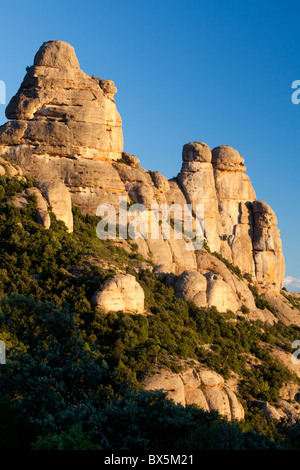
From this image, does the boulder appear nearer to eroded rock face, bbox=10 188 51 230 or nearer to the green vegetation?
eroded rock face, bbox=10 188 51 230

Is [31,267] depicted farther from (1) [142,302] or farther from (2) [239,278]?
(2) [239,278]

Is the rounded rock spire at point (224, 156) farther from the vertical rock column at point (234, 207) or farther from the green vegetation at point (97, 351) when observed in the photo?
the green vegetation at point (97, 351)

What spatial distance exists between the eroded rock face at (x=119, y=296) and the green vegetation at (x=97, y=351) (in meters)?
0.68

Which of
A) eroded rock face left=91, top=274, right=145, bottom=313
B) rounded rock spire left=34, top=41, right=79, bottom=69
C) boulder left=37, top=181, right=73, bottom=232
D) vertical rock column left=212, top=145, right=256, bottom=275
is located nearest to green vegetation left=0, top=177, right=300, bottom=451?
eroded rock face left=91, top=274, right=145, bottom=313

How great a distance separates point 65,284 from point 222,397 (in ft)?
39.8

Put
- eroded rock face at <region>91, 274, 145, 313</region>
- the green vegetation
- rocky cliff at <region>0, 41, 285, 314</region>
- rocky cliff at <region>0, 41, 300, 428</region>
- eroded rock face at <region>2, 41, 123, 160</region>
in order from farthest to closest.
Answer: eroded rock face at <region>2, 41, 123, 160</region>, rocky cliff at <region>0, 41, 285, 314</region>, rocky cliff at <region>0, 41, 300, 428</region>, eroded rock face at <region>91, 274, 145, 313</region>, the green vegetation

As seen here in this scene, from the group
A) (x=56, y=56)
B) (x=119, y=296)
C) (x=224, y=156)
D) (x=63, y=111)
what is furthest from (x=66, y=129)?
(x=119, y=296)

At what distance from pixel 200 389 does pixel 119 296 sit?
296 inches

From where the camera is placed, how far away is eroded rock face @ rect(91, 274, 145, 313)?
37.1 m

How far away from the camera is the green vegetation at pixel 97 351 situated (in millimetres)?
21031

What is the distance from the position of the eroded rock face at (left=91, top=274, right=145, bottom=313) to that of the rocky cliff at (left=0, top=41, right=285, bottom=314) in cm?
809

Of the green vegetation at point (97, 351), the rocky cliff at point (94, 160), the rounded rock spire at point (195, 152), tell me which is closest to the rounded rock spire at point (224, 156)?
the rounded rock spire at point (195, 152)

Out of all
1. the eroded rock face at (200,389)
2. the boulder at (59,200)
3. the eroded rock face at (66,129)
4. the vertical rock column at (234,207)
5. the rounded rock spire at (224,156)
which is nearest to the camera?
the eroded rock face at (200,389)
